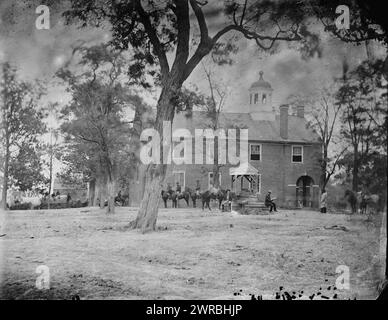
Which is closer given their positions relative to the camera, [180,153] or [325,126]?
[180,153]

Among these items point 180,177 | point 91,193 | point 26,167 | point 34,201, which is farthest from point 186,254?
point 26,167

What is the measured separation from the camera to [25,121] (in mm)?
3682

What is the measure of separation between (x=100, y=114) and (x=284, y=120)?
1438 mm

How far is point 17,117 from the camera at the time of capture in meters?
3.67

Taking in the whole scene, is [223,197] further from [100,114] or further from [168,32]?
[168,32]

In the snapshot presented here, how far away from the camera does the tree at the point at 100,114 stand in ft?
12.0

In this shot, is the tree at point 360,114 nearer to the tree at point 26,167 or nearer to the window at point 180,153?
the window at point 180,153

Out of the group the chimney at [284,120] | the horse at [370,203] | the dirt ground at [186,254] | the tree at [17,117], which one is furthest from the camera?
the horse at [370,203]

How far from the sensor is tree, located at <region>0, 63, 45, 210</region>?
143 inches

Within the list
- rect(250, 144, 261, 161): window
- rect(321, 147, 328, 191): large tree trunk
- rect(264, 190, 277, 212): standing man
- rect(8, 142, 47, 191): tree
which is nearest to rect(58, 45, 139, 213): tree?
rect(8, 142, 47, 191): tree

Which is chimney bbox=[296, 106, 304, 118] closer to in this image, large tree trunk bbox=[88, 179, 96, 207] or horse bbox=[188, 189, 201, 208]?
horse bbox=[188, 189, 201, 208]

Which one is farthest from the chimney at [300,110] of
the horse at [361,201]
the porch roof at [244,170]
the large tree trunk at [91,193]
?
the large tree trunk at [91,193]

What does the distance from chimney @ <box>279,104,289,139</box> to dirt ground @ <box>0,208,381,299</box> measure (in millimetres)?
619
